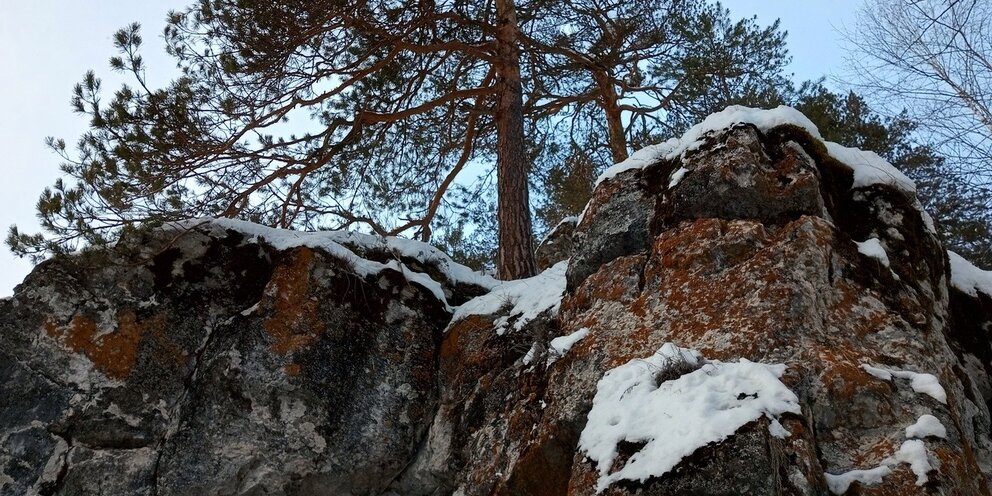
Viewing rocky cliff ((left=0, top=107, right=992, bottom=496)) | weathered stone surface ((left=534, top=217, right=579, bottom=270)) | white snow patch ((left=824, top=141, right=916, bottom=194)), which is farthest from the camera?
weathered stone surface ((left=534, top=217, right=579, bottom=270))

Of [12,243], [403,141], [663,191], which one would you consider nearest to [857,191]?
[663,191]

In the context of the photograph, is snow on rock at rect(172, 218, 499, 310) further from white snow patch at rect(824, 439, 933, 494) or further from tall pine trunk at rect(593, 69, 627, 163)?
white snow patch at rect(824, 439, 933, 494)

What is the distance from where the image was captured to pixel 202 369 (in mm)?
5227

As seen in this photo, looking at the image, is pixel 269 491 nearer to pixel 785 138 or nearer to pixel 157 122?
pixel 157 122

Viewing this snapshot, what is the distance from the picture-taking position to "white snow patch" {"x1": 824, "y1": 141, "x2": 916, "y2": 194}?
4.87 m

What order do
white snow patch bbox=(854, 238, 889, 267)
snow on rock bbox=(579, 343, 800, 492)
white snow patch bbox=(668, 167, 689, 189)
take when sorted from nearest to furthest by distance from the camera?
1. snow on rock bbox=(579, 343, 800, 492)
2. white snow patch bbox=(854, 238, 889, 267)
3. white snow patch bbox=(668, 167, 689, 189)

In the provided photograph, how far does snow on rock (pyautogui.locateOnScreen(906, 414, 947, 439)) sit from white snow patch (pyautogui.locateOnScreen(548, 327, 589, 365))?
5.79ft

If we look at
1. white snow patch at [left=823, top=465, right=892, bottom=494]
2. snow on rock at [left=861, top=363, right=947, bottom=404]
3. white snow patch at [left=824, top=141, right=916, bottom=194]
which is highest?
white snow patch at [left=824, top=141, right=916, bottom=194]

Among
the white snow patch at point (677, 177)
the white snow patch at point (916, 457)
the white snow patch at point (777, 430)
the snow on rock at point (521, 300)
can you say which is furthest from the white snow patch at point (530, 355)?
the white snow patch at point (916, 457)

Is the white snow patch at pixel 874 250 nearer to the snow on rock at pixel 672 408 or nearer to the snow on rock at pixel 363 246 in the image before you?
the snow on rock at pixel 672 408

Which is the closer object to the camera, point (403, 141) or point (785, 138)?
point (785, 138)

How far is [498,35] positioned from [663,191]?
370 cm

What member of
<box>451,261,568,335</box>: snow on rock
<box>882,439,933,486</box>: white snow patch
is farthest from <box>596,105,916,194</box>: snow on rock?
<box>882,439,933,486</box>: white snow patch

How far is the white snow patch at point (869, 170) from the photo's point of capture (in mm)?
4871
